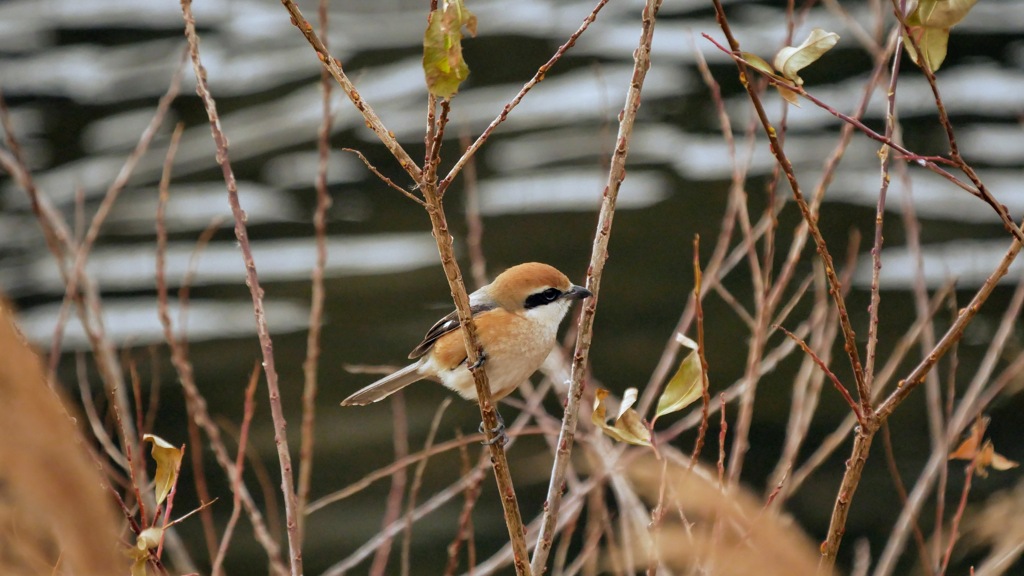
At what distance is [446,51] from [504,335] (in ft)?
6.28

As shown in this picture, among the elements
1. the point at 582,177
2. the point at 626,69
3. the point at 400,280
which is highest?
the point at 626,69

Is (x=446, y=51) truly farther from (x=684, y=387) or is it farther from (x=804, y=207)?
(x=684, y=387)

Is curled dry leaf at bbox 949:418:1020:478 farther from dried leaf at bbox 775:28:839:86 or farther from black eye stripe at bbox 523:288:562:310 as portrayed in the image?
black eye stripe at bbox 523:288:562:310

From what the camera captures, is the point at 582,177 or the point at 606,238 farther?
the point at 582,177

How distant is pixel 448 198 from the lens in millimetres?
10977

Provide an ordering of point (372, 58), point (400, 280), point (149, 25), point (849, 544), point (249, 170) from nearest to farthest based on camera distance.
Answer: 1. point (849, 544)
2. point (400, 280)
3. point (249, 170)
4. point (372, 58)
5. point (149, 25)

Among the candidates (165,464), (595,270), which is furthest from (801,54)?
(165,464)

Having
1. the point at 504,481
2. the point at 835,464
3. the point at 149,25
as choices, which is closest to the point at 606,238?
the point at 504,481

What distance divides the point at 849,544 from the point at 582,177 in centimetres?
435

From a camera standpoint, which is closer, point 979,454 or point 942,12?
point 942,12

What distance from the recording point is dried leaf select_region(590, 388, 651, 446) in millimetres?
2365

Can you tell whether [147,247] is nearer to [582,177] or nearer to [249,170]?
[249,170]

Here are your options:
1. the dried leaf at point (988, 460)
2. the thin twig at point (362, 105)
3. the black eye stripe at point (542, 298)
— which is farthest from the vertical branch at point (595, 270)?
the black eye stripe at point (542, 298)

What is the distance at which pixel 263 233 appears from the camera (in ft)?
34.8
